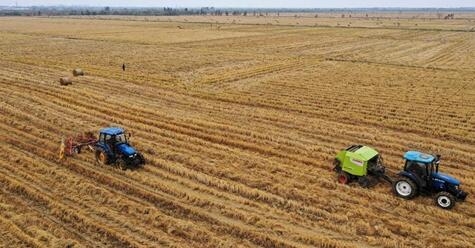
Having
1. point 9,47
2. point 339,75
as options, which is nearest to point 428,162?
point 339,75

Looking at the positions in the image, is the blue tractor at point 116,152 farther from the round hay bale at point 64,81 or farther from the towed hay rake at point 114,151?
the round hay bale at point 64,81

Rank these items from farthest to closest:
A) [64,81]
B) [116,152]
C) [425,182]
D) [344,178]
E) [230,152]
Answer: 1. [64,81]
2. [230,152]
3. [116,152]
4. [344,178]
5. [425,182]

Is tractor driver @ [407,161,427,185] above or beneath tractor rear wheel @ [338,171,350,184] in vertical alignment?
above

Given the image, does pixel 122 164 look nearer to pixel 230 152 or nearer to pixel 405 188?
pixel 230 152

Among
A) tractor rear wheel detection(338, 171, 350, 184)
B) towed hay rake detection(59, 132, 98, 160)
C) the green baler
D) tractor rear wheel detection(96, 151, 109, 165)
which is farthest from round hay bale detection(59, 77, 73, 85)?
tractor rear wheel detection(338, 171, 350, 184)

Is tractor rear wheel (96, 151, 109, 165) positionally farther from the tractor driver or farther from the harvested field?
the tractor driver

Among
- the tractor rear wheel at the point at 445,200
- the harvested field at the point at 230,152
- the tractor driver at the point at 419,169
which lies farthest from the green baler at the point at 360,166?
the tractor rear wheel at the point at 445,200

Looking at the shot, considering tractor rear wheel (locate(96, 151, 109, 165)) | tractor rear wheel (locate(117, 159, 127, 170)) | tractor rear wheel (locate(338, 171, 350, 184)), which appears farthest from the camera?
tractor rear wheel (locate(96, 151, 109, 165))

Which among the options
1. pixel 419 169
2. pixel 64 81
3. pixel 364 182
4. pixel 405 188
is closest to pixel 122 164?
pixel 364 182
